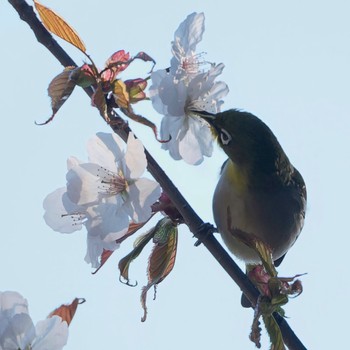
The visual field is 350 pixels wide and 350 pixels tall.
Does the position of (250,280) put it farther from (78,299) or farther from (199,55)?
(199,55)

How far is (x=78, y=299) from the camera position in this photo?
6.39 feet

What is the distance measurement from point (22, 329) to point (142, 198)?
478 millimetres

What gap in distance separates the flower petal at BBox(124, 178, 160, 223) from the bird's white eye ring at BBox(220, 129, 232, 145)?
151 cm

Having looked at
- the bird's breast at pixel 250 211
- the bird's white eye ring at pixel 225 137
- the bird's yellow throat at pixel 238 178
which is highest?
the bird's white eye ring at pixel 225 137

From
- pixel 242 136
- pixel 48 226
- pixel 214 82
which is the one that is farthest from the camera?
pixel 242 136

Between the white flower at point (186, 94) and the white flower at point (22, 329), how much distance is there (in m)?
0.67

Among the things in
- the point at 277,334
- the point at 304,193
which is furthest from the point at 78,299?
the point at 304,193

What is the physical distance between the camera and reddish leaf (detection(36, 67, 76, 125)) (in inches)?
75.6

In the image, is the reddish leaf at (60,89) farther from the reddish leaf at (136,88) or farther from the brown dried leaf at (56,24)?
the reddish leaf at (136,88)

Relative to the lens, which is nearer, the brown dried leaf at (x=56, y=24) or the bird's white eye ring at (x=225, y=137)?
the brown dried leaf at (x=56, y=24)

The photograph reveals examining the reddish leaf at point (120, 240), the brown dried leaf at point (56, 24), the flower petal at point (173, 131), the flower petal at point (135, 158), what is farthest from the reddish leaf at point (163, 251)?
the brown dried leaf at point (56, 24)

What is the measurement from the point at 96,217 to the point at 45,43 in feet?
1.65

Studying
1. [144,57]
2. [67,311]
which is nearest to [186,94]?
[144,57]

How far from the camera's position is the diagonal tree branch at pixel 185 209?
193 cm
